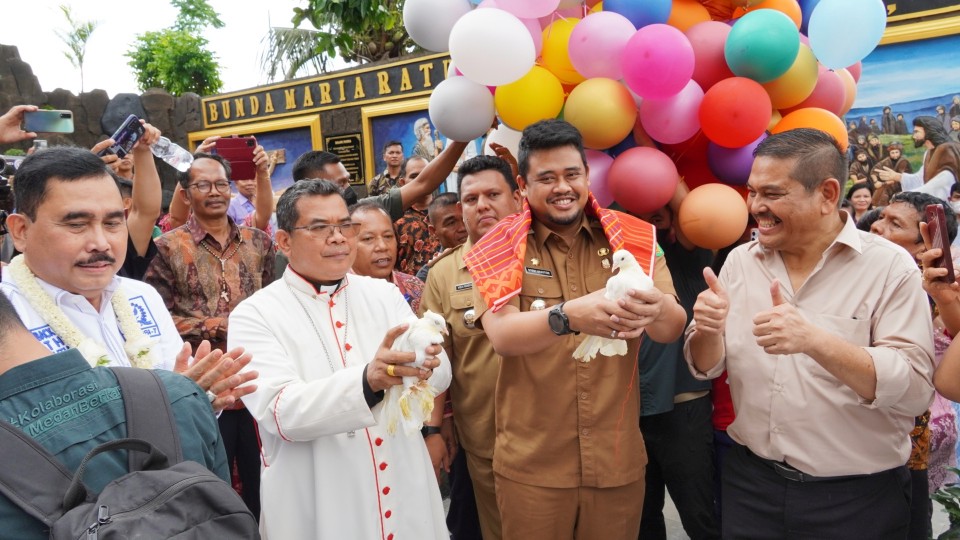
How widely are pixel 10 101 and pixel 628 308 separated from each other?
47.5 ft

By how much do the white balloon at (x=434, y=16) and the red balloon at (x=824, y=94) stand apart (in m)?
1.58

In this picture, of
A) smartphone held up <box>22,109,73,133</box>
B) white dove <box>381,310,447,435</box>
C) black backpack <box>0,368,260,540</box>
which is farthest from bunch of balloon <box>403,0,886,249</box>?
black backpack <box>0,368,260,540</box>

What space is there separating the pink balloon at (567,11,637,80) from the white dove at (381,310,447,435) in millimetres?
1353

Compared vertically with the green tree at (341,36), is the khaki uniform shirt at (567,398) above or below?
below

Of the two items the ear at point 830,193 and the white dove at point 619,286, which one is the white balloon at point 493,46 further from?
the ear at point 830,193

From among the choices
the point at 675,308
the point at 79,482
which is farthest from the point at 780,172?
the point at 79,482

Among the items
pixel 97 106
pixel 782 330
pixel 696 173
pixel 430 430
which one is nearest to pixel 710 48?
pixel 696 173

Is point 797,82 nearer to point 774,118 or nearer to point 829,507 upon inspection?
point 774,118

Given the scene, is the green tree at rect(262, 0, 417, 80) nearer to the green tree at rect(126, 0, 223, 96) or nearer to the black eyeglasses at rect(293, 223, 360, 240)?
the green tree at rect(126, 0, 223, 96)

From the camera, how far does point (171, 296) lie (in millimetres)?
3328

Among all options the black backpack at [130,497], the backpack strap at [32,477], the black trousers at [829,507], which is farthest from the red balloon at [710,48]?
the backpack strap at [32,477]

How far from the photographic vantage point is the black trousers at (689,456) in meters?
3.13

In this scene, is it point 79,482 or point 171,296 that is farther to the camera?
point 171,296

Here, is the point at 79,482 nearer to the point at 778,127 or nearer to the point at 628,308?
the point at 628,308
